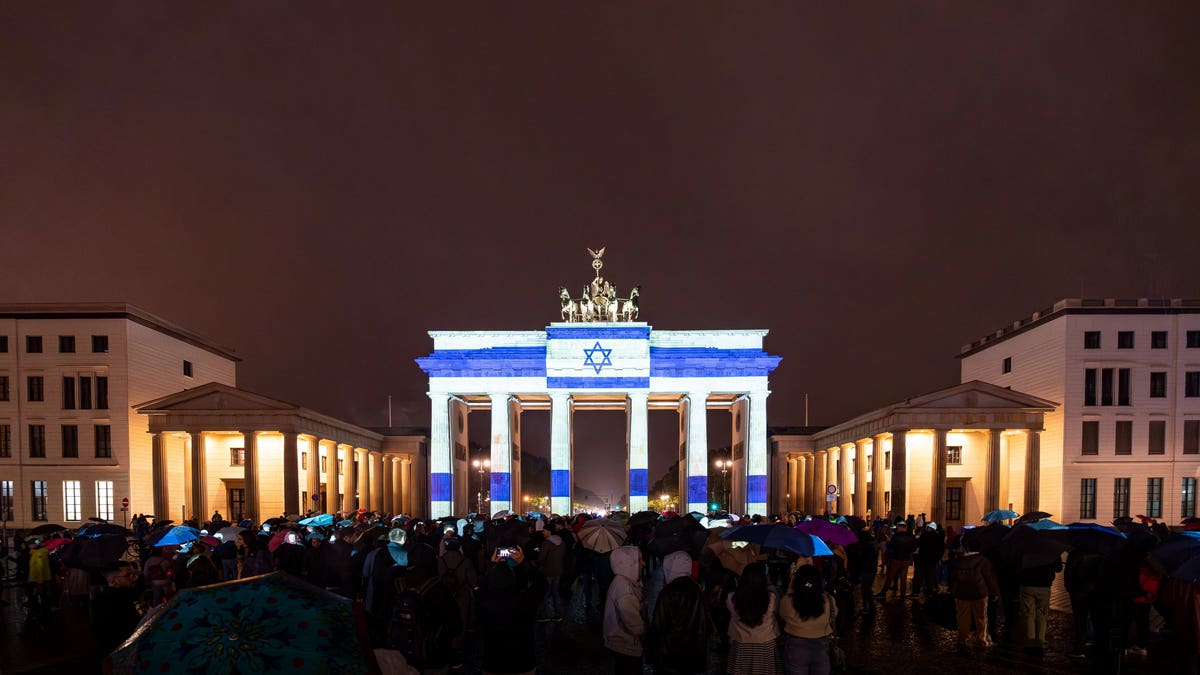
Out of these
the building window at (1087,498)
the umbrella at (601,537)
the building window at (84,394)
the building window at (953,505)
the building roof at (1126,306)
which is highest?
the building roof at (1126,306)

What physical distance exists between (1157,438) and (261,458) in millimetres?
58287

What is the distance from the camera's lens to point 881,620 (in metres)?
17.0

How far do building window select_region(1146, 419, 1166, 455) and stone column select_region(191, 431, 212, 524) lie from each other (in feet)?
189

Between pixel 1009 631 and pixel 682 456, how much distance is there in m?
48.1

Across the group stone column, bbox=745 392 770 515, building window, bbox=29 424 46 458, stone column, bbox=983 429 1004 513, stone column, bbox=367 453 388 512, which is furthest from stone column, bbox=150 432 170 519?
stone column, bbox=983 429 1004 513

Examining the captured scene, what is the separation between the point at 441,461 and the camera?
5581 centimetres

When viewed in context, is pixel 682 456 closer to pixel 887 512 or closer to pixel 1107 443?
pixel 887 512

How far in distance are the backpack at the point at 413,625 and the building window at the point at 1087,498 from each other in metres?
50.0

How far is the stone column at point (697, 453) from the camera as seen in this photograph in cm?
5559

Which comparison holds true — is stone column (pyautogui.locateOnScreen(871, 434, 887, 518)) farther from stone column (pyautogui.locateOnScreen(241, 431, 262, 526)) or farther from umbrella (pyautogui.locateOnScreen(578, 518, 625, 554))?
stone column (pyautogui.locateOnScreen(241, 431, 262, 526))

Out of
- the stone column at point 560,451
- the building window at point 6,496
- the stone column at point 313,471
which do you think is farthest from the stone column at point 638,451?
the building window at point 6,496

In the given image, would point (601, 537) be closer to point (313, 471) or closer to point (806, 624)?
point (806, 624)

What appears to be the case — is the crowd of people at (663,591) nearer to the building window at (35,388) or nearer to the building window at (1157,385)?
the building window at (35,388)

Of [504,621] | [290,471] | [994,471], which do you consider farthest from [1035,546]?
[290,471]
